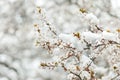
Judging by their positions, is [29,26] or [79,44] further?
[29,26]

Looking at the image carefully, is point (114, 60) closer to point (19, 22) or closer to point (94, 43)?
point (94, 43)

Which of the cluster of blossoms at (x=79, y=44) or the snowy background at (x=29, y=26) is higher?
the snowy background at (x=29, y=26)

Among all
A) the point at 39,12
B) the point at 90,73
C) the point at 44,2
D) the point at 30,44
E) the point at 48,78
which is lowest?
the point at 90,73

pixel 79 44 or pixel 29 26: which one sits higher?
pixel 29 26

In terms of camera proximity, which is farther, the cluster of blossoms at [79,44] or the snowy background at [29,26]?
the snowy background at [29,26]

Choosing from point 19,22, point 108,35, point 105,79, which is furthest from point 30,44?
point 108,35
